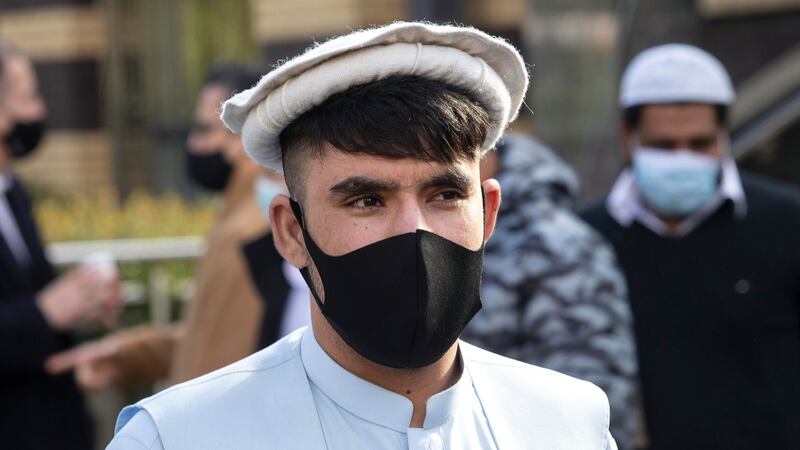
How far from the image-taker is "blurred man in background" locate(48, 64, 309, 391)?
Result: 420 centimetres

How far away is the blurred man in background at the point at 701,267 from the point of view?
407cm

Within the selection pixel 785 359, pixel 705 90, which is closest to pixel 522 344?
pixel 785 359

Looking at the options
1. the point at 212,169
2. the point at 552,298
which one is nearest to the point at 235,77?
the point at 212,169

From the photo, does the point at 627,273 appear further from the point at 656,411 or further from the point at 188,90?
the point at 188,90

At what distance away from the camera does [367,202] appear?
80.7 inches

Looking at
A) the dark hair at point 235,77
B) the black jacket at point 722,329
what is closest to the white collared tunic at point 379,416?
the black jacket at point 722,329

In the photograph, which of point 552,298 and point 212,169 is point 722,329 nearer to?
point 552,298

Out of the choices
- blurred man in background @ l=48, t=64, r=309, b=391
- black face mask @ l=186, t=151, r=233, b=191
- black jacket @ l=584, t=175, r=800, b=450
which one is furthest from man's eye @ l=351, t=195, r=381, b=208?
black face mask @ l=186, t=151, r=233, b=191

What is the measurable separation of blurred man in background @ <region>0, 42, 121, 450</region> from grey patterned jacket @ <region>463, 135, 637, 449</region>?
1.74 meters

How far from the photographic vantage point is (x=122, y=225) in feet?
31.6

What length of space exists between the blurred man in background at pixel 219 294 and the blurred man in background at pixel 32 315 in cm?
11

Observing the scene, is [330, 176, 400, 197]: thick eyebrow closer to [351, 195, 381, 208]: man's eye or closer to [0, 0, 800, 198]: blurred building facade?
[351, 195, 381, 208]: man's eye

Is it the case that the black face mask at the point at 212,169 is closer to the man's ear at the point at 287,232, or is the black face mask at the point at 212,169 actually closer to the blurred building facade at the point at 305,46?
the blurred building facade at the point at 305,46

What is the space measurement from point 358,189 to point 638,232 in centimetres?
252
